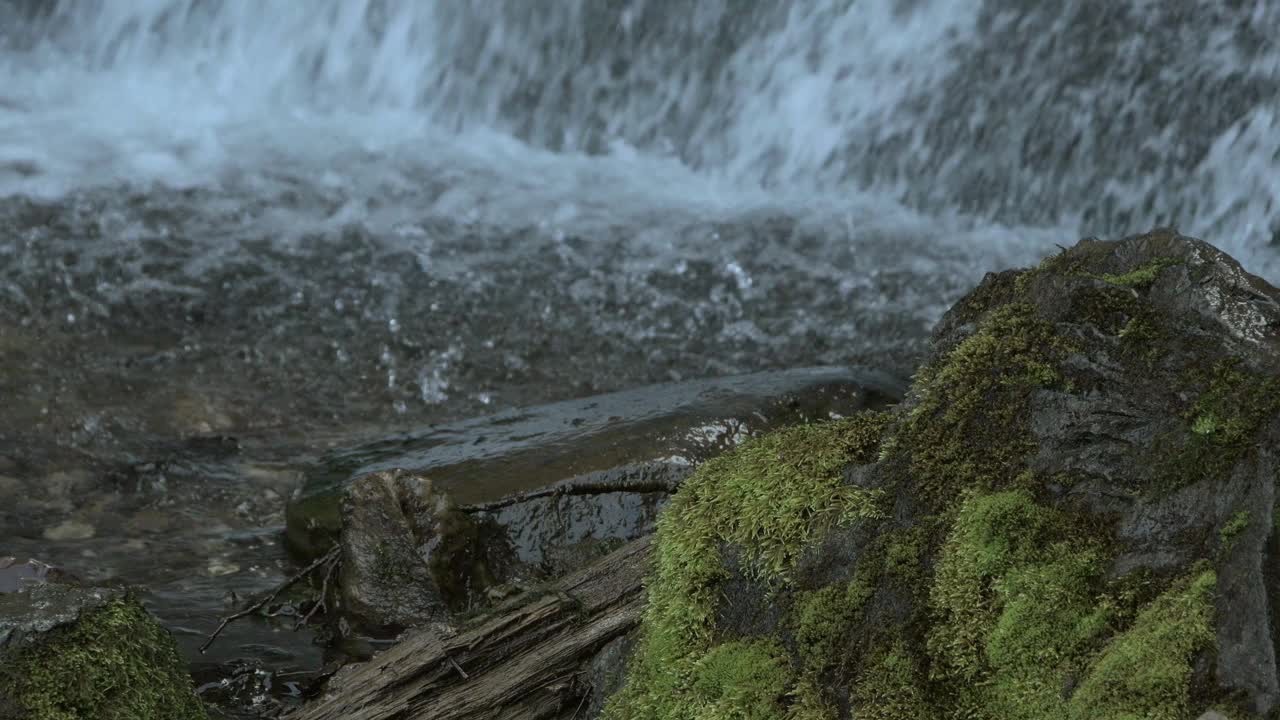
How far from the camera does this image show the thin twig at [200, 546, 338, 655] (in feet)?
14.4

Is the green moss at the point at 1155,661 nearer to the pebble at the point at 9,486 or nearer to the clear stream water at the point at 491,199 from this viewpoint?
the clear stream water at the point at 491,199

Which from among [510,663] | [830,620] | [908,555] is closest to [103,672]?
[510,663]

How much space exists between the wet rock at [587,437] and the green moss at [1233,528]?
2.72 metres

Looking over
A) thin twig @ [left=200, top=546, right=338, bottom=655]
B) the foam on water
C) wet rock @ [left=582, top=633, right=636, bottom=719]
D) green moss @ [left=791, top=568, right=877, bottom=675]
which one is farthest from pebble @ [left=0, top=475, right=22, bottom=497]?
green moss @ [left=791, top=568, right=877, bottom=675]

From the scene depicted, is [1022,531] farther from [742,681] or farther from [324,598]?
[324,598]

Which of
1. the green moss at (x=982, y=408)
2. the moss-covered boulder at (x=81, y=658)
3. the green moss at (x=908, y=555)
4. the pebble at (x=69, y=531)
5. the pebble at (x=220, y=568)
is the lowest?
the pebble at (x=69, y=531)

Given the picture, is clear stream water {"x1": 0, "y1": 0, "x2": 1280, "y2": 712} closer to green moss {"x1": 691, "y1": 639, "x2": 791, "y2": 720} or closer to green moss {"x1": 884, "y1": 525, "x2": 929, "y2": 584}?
green moss {"x1": 691, "y1": 639, "x2": 791, "y2": 720}

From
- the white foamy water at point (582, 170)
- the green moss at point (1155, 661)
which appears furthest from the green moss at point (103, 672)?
the white foamy water at point (582, 170)

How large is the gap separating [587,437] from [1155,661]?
10.0 ft

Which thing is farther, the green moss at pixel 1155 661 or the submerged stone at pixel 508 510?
the submerged stone at pixel 508 510

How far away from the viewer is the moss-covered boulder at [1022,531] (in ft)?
7.61

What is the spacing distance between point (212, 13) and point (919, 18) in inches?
261

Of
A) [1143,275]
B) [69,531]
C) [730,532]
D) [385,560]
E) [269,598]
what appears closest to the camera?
[1143,275]

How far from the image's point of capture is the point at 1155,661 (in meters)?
2.27
